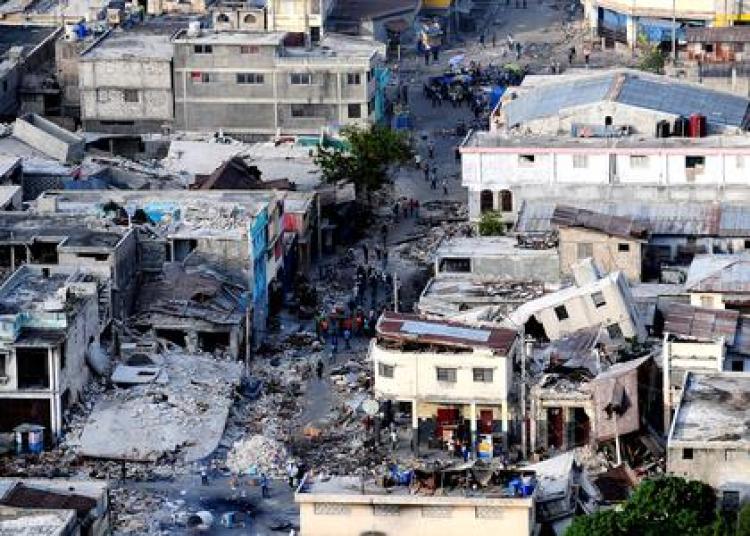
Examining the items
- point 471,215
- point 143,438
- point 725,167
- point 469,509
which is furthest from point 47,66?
point 469,509

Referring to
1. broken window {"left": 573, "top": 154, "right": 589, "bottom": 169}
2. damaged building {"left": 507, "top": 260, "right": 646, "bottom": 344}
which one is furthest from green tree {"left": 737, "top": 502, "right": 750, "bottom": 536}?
broken window {"left": 573, "top": 154, "right": 589, "bottom": 169}

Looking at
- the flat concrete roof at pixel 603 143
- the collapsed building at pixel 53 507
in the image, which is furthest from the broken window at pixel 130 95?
the collapsed building at pixel 53 507

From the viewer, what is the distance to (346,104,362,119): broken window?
9038 centimetres

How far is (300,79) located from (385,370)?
2766cm

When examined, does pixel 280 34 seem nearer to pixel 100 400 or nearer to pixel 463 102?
pixel 463 102

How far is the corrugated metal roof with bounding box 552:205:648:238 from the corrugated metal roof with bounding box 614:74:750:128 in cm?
927

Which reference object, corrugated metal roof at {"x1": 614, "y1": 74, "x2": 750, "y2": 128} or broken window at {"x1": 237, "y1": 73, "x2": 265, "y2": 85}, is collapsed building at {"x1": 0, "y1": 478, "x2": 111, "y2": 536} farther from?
broken window at {"x1": 237, "y1": 73, "x2": 265, "y2": 85}

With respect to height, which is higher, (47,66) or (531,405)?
(47,66)

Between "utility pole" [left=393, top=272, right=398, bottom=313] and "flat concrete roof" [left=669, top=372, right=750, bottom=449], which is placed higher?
"utility pole" [left=393, top=272, right=398, bottom=313]

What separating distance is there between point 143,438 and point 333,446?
4.47 m

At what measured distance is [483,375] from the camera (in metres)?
62.9

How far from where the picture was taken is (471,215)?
80.1m

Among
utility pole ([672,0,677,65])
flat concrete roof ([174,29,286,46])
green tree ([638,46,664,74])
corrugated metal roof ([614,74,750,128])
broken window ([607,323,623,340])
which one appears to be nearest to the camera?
broken window ([607,323,623,340])

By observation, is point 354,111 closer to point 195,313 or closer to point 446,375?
point 195,313
